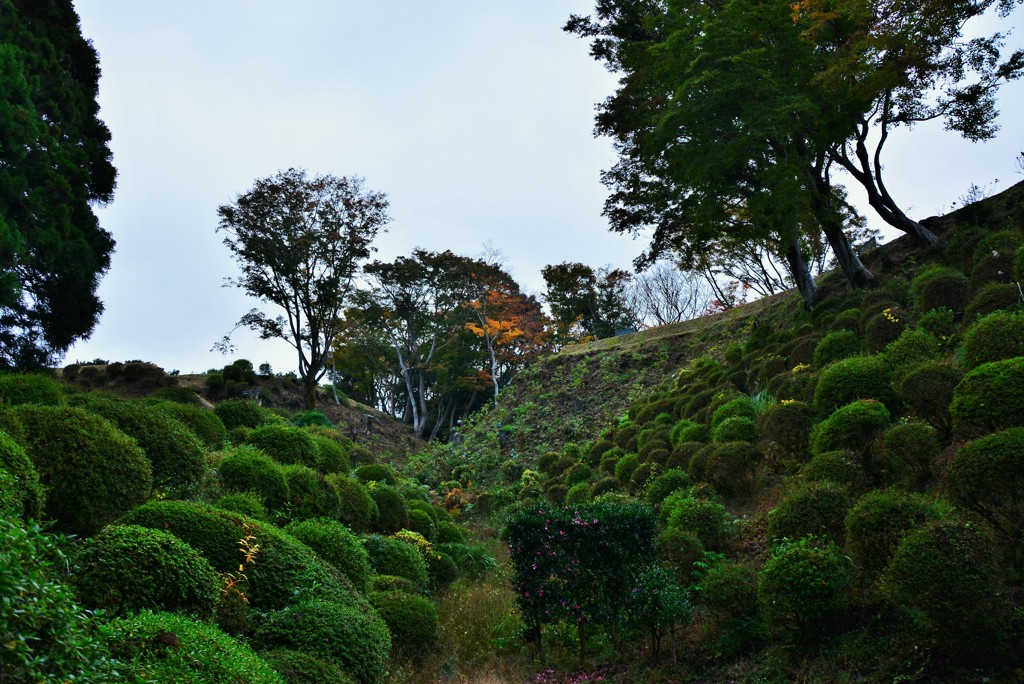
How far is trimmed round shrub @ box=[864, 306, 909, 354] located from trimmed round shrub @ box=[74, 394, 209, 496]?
8.81 m

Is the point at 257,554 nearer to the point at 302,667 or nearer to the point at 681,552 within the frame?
the point at 302,667

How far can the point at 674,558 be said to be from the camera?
769 cm

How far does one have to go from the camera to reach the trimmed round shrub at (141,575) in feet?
13.1

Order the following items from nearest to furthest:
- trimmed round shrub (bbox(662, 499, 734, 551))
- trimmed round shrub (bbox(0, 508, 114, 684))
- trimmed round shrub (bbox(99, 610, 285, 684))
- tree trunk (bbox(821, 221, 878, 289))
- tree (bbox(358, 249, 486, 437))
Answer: trimmed round shrub (bbox(0, 508, 114, 684)), trimmed round shrub (bbox(99, 610, 285, 684)), trimmed round shrub (bbox(662, 499, 734, 551)), tree trunk (bbox(821, 221, 878, 289)), tree (bbox(358, 249, 486, 437))

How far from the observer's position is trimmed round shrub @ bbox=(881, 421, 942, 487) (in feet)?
22.0

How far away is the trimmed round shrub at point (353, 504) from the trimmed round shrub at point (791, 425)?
5.43 m

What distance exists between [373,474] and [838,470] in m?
8.08

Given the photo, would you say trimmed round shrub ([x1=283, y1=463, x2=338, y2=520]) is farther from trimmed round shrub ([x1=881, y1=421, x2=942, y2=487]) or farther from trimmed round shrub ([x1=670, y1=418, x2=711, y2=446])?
trimmed round shrub ([x1=881, y1=421, x2=942, y2=487])

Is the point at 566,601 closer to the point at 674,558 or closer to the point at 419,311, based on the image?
the point at 674,558

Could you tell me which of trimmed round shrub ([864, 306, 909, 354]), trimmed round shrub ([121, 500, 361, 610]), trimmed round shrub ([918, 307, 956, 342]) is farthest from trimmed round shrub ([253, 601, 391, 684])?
trimmed round shrub ([864, 306, 909, 354])

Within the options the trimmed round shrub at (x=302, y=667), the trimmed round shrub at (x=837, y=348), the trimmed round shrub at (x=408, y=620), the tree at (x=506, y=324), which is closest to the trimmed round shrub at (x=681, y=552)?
the trimmed round shrub at (x=408, y=620)

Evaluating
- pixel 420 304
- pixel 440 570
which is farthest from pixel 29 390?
pixel 420 304

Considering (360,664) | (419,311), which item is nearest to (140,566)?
(360,664)

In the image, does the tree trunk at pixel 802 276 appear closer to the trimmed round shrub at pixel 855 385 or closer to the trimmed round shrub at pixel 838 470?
the trimmed round shrub at pixel 855 385
